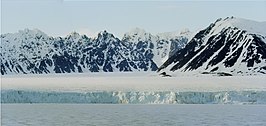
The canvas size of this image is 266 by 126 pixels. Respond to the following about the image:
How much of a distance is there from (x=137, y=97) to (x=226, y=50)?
191 feet

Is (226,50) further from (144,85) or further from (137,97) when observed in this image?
(137,97)

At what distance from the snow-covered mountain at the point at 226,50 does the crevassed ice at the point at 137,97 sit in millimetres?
42489

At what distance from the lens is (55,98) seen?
4053 centimetres

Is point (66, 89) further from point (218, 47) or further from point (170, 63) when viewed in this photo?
point (170, 63)

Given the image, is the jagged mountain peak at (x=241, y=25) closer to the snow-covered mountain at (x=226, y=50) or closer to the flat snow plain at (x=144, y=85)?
the snow-covered mountain at (x=226, y=50)

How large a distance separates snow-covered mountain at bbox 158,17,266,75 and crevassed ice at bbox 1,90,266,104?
42489mm

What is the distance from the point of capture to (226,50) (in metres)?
96.1

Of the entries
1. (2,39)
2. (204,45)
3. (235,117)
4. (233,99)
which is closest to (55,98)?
(233,99)

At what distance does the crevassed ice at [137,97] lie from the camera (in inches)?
1519

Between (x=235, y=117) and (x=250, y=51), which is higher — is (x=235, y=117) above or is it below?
below

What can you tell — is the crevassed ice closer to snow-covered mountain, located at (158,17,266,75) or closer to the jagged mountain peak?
snow-covered mountain, located at (158,17,266,75)

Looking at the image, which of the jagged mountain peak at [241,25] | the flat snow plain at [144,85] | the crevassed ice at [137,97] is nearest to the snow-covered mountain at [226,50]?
the jagged mountain peak at [241,25]

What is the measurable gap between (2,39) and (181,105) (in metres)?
166

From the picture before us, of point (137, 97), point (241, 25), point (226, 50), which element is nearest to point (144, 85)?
point (137, 97)
